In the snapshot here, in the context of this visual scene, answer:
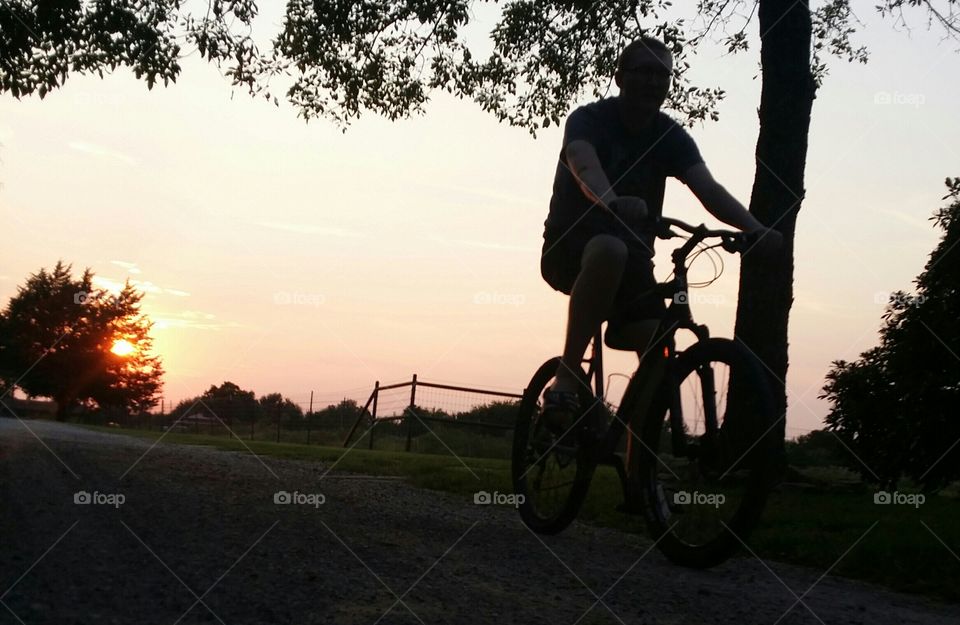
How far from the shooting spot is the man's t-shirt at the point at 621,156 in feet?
14.9

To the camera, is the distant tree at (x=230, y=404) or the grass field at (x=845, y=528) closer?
the grass field at (x=845, y=528)

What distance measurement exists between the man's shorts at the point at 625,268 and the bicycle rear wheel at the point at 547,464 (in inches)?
A: 19.4

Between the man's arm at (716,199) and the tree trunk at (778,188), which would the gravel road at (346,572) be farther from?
the tree trunk at (778,188)

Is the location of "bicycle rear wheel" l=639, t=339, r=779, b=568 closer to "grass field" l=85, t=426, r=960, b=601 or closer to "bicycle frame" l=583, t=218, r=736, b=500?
"bicycle frame" l=583, t=218, r=736, b=500

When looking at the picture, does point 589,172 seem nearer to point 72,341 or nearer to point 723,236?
point 723,236

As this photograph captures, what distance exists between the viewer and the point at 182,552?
3.80m

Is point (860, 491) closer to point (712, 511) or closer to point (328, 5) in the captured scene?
point (712, 511)

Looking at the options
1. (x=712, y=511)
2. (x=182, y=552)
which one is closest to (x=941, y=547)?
(x=712, y=511)

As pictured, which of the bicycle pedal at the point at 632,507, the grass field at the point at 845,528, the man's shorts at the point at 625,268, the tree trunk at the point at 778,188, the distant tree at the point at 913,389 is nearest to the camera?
the bicycle pedal at the point at 632,507

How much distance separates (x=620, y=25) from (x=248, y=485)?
25.4 ft

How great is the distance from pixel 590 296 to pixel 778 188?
466 cm

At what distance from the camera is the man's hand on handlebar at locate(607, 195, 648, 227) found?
371 cm

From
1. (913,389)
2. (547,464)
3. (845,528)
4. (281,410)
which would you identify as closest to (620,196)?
(547,464)

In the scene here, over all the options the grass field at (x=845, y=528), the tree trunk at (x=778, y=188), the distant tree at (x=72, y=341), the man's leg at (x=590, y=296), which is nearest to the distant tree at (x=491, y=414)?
the grass field at (x=845, y=528)
